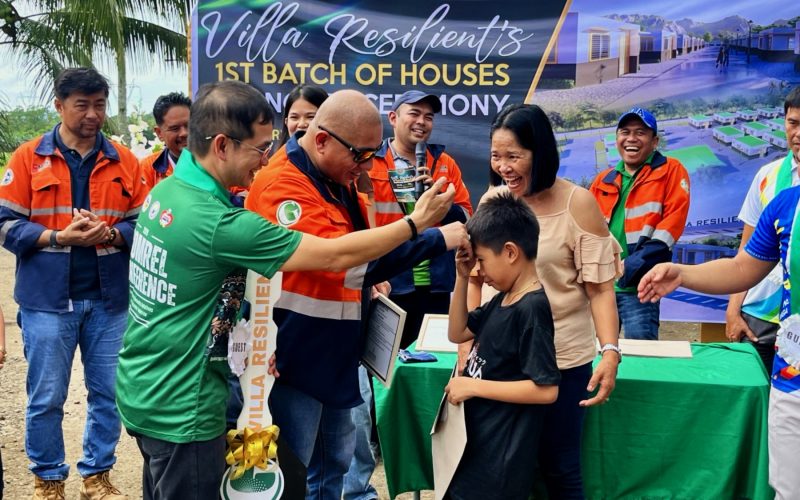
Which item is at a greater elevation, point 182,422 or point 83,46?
point 83,46

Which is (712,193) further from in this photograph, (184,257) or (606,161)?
(184,257)

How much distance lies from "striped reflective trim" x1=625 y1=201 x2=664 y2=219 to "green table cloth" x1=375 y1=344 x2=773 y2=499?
3.88 feet

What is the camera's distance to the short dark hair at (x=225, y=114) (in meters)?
2.11

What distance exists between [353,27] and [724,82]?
267cm

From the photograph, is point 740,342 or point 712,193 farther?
point 712,193

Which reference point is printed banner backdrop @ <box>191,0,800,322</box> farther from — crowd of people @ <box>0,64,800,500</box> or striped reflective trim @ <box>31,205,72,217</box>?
striped reflective trim @ <box>31,205,72,217</box>

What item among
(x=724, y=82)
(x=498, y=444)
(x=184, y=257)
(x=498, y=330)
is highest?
(x=724, y=82)

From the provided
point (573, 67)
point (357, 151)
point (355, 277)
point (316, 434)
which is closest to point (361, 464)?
point (316, 434)

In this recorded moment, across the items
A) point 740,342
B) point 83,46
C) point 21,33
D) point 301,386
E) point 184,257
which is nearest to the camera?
point 184,257

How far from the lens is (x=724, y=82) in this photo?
5629 mm

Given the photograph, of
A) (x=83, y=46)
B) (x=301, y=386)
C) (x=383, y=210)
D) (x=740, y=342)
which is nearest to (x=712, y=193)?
(x=740, y=342)

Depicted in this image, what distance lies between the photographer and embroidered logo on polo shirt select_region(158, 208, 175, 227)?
2095 millimetres

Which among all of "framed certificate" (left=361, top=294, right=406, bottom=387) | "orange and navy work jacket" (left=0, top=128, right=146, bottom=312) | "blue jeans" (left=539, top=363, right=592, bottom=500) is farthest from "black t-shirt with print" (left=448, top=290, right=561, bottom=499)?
"orange and navy work jacket" (left=0, top=128, right=146, bottom=312)

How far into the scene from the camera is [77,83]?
3654 mm
